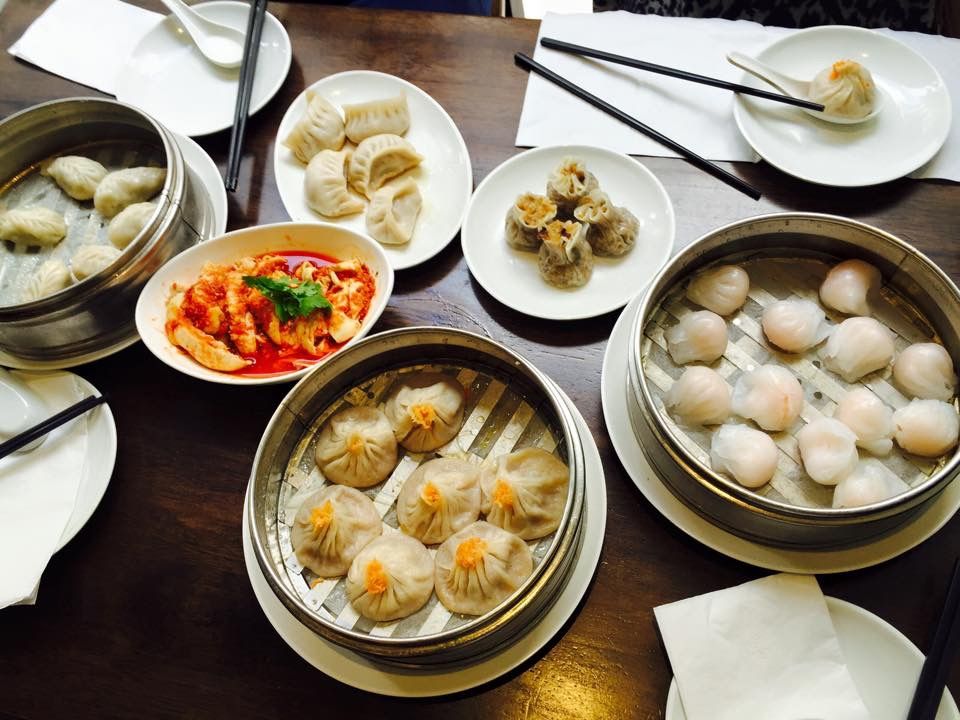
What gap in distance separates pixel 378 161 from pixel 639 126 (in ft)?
2.27

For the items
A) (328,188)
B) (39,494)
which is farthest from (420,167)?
(39,494)

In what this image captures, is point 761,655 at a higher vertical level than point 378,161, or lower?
lower

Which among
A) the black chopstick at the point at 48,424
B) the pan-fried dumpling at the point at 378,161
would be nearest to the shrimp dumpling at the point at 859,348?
the pan-fried dumpling at the point at 378,161

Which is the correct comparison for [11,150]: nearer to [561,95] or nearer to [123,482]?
[123,482]

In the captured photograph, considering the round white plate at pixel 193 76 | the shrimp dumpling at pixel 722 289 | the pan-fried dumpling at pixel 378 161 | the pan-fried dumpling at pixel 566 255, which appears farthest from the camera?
the round white plate at pixel 193 76

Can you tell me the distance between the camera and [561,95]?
2.02m

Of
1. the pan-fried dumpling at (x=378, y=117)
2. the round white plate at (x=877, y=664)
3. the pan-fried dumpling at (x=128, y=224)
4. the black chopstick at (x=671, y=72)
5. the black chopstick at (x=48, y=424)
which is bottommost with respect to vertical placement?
the black chopstick at (x=48, y=424)

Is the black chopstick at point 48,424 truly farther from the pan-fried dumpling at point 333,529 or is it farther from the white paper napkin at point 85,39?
the white paper napkin at point 85,39

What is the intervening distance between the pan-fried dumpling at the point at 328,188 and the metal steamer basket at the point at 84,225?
279 mm

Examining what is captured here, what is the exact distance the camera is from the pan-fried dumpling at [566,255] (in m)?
1.69

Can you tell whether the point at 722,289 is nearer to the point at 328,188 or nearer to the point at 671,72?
the point at 671,72

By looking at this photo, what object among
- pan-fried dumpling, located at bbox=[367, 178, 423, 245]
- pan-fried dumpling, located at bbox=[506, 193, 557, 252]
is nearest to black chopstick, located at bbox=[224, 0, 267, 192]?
pan-fried dumpling, located at bbox=[367, 178, 423, 245]

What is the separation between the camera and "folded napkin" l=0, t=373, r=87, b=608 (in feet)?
4.91

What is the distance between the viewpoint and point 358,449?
150cm
